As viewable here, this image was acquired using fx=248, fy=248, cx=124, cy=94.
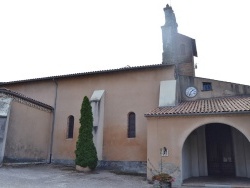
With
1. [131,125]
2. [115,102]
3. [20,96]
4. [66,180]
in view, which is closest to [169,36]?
[115,102]

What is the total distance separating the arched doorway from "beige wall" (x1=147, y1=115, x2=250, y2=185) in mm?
2126

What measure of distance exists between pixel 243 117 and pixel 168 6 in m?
17.1

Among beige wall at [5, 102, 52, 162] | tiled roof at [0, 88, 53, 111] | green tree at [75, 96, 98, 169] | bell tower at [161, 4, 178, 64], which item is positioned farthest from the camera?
bell tower at [161, 4, 178, 64]

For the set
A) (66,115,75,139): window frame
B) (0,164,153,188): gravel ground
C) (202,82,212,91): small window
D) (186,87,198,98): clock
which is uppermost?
(202,82,212,91): small window

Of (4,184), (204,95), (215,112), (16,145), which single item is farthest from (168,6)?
(4,184)

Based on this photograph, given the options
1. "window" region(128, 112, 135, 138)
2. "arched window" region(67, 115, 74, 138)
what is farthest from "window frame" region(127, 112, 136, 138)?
"arched window" region(67, 115, 74, 138)

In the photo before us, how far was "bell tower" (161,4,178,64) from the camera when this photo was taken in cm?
2415

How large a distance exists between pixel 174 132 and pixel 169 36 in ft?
46.7

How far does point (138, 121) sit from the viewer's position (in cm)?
1666

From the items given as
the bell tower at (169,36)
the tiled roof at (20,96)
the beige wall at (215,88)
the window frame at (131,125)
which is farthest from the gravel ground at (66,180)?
the bell tower at (169,36)

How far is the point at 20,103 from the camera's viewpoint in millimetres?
16438

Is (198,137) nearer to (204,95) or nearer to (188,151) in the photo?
(188,151)

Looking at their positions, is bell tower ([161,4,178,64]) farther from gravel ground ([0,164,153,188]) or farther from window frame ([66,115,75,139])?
gravel ground ([0,164,153,188])

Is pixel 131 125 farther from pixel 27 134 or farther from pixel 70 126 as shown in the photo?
pixel 27 134
